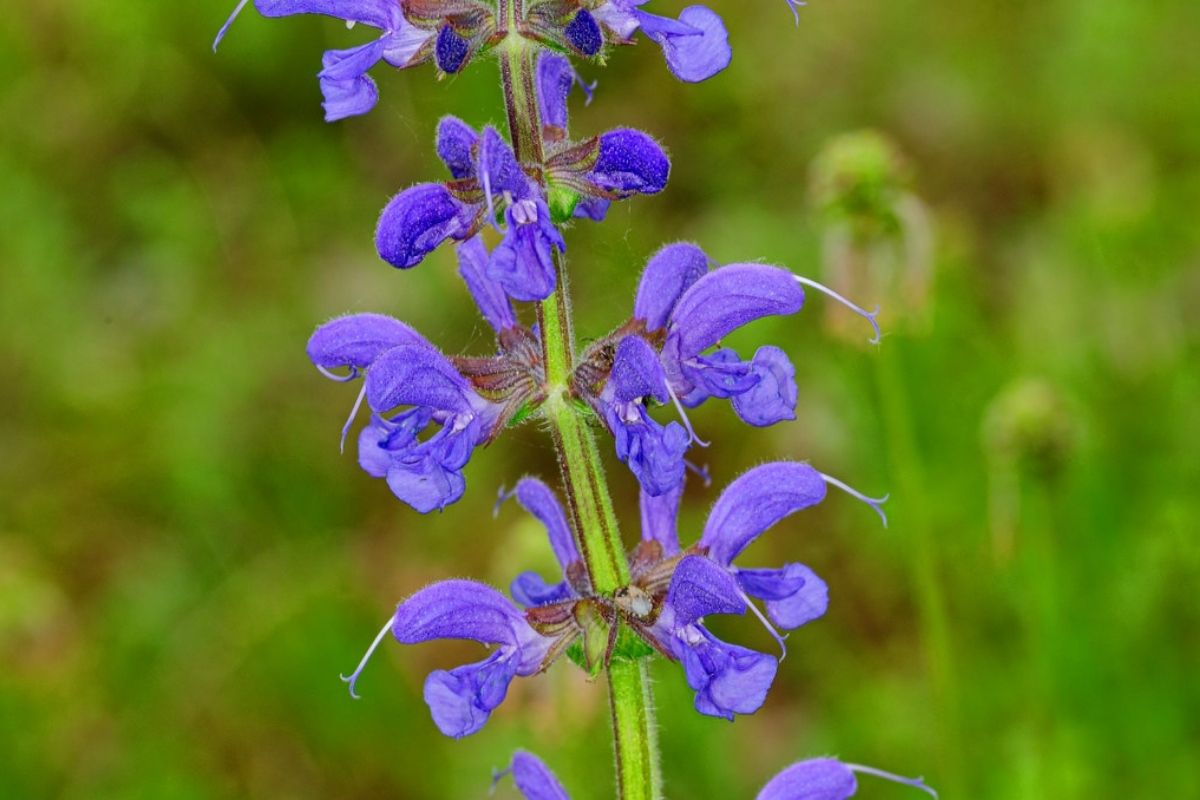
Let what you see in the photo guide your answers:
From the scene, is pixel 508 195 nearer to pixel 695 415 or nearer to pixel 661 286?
pixel 661 286

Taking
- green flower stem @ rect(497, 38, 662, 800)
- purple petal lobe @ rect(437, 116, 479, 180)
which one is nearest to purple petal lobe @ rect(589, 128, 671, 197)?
green flower stem @ rect(497, 38, 662, 800)

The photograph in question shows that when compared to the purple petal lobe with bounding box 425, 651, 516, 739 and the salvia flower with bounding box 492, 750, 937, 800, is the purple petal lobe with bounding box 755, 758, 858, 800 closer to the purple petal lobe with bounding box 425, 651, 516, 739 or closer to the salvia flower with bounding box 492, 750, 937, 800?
the salvia flower with bounding box 492, 750, 937, 800

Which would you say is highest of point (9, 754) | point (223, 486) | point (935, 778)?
point (223, 486)

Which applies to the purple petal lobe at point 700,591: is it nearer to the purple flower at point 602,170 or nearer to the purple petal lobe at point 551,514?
the purple petal lobe at point 551,514

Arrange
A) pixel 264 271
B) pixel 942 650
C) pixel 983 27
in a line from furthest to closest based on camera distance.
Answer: pixel 983 27 < pixel 264 271 < pixel 942 650

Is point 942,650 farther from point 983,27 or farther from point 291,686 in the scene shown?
point 983,27

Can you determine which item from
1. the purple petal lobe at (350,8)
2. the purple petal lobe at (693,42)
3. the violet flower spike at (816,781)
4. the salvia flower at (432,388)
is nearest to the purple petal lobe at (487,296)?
the salvia flower at (432,388)

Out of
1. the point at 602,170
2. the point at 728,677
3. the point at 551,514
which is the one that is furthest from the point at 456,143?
the point at 728,677

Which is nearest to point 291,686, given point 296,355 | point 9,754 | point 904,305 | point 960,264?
point 9,754
